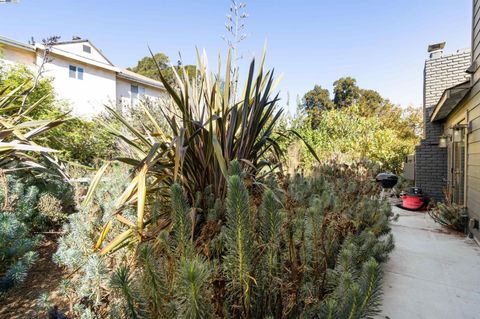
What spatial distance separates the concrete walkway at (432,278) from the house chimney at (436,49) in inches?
243

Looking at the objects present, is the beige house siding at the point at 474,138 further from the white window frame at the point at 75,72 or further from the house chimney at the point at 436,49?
the white window frame at the point at 75,72

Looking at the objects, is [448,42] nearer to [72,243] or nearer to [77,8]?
[72,243]

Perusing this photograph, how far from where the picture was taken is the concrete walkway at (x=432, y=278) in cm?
209

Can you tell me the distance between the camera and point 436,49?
8055 mm

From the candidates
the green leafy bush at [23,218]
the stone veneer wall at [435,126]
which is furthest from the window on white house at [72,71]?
the stone veneer wall at [435,126]

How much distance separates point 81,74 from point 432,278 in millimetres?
17985

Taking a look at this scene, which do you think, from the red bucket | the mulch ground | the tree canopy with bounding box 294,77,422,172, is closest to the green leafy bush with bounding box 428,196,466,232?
the red bucket

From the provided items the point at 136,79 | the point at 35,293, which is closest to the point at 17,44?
the point at 136,79

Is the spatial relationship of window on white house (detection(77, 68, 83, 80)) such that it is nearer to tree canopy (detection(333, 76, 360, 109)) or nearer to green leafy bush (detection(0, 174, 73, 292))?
green leafy bush (detection(0, 174, 73, 292))

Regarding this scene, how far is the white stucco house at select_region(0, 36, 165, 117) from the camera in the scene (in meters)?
12.9

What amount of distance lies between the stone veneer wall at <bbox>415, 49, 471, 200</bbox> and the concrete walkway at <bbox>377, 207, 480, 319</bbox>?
3706 millimetres

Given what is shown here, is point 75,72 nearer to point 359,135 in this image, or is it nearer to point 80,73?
point 80,73

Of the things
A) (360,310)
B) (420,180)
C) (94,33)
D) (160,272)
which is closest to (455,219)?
(420,180)

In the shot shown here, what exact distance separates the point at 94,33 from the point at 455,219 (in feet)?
41.2
